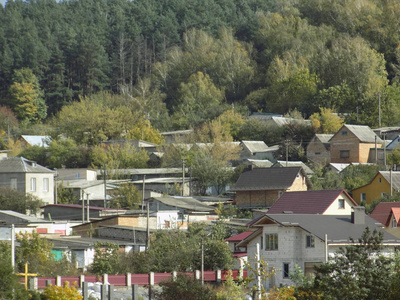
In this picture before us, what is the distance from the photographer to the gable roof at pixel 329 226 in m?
34.4

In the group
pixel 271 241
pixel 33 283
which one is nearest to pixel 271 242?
pixel 271 241

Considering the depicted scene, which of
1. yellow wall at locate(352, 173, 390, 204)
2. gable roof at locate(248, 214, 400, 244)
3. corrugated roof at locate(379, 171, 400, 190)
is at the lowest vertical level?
gable roof at locate(248, 214, 400, 244)

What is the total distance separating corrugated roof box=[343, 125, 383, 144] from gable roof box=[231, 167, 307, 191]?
1186cm

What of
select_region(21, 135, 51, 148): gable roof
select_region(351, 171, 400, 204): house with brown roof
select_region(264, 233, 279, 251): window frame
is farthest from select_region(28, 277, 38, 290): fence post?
select_region(21, 135, 51, 148): gable roof

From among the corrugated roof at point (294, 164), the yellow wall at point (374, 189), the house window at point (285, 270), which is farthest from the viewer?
the corrugated roof at point (294, 164)

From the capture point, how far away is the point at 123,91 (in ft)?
327

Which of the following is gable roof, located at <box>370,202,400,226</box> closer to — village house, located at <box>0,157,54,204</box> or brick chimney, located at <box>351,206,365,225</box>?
brick chimney, located at <box>351,206,365,225</box>

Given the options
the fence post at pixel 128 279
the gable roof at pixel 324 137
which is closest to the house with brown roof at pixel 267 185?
the gable roof at pixel 324 137

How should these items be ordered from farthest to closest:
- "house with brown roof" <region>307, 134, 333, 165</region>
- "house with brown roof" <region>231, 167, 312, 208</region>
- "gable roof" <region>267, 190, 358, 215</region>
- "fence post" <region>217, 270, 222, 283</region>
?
"house with brown roof" <region>307, 134, 333, 165</region>
"house with brown roof" <region>231, 167, 312, 208</region>
"gable roof" <region>267, 190, 358, 215</region>
"fence post" <region>217, 270, 222, 283</region>

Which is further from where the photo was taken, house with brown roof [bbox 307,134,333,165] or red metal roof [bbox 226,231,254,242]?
house with brown roof [bbox 307,134,333,165]

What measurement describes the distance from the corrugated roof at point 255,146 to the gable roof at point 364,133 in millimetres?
7493

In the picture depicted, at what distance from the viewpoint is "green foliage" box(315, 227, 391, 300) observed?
2505cm

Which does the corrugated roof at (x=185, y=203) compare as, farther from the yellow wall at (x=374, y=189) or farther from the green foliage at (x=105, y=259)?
the green foliage at (x=105, y=259)

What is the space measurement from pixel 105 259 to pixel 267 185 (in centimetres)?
1849
